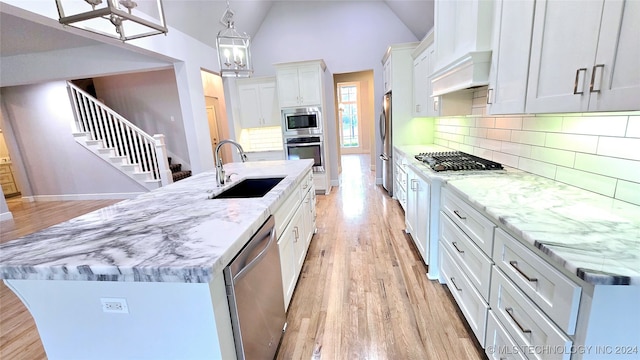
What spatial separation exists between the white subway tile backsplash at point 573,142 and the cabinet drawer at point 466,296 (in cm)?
96

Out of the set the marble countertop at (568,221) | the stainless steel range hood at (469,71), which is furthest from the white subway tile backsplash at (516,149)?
the stainless steel range hood at (469,71)

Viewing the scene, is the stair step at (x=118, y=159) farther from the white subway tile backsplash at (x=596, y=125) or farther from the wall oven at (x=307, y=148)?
the white subway tile backsplash at (x=596, y=125)

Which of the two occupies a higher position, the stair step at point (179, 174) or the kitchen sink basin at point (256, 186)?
the kitchen sink basin at point (256, 186)

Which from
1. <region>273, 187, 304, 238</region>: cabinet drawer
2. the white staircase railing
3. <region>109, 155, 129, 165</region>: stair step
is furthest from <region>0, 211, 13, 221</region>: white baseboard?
<region>273, 187, 304, 238</region>: cabinet drawer

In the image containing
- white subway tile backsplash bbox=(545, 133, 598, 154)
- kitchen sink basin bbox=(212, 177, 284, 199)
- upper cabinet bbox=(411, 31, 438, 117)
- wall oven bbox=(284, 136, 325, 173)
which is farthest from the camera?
wall oven bbox=(284, 136, 325, 173)

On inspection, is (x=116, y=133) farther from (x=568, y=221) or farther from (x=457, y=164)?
(x=568, y=221)

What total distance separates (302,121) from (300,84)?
0.64 meters

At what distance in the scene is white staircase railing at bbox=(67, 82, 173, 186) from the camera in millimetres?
5211

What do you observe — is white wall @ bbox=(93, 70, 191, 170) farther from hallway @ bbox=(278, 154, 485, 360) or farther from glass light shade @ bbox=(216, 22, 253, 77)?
hallway @ bbox=(278, 154, 485, 360)

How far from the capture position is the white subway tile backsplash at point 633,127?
1185 mm

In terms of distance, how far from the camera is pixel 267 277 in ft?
4.63

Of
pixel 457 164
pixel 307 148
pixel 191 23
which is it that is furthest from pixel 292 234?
pixel 191 23

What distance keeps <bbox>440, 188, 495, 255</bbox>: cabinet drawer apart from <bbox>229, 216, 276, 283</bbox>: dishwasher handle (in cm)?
111

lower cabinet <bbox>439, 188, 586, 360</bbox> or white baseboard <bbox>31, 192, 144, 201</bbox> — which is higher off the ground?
lower cabinet <bbox>439, 188, 586, 360</bbox>
